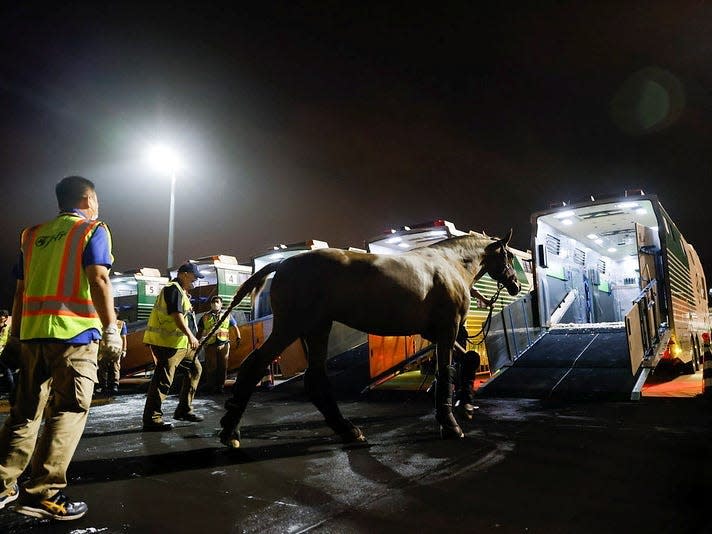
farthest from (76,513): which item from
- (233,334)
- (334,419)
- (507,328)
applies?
(233,334)

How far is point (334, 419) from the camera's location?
4.68m

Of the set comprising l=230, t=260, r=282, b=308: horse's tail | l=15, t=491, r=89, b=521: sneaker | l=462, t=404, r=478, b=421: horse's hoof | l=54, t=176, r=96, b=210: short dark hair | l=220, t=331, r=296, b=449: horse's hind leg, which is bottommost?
l=462, t=404, r=478, b=421: horse's hoof

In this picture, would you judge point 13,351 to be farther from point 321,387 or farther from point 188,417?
point 188,417

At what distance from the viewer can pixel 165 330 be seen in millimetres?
5637

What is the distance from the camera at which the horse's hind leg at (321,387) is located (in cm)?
464

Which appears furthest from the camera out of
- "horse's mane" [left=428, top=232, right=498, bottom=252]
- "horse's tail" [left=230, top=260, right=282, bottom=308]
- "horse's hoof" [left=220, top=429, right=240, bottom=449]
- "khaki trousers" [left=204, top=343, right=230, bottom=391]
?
"khaki trousers" [left=204, top=343, right=230, bottom=391]

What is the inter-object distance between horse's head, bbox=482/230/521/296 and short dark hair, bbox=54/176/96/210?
4.53 metres

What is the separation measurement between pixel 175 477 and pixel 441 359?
2724 millimetres

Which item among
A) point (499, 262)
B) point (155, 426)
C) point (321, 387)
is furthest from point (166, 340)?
point (499, 262)

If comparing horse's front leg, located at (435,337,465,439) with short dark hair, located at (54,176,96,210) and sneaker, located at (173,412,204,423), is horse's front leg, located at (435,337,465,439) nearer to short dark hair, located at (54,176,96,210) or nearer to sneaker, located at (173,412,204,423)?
sneaker, located at (173,412,204,423)

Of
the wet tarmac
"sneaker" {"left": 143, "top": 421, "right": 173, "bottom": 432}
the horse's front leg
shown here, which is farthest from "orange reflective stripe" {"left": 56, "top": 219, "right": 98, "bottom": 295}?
the horse's front leg

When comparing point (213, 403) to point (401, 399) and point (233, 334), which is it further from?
point (233, 334)

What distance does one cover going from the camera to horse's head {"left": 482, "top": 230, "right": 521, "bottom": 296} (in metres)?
6.09

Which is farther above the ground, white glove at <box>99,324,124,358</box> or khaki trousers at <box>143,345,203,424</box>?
white glove at <box>99,324,124,358</box>
